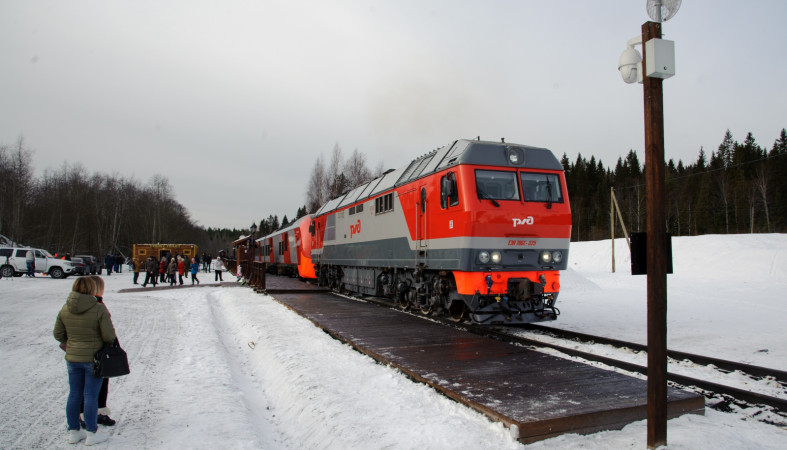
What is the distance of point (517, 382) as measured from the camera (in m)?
5.35

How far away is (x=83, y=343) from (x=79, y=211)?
6075cm

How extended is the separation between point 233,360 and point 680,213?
2561 inches

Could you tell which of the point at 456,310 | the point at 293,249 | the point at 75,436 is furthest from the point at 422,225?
the point at 293,249

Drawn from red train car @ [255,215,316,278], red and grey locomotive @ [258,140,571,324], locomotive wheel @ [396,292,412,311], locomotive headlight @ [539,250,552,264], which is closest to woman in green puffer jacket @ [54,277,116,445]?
red and grey locomotive @ [258,140,571,324]

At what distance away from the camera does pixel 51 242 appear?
51.7 meters

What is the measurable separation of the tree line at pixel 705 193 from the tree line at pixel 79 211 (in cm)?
6123

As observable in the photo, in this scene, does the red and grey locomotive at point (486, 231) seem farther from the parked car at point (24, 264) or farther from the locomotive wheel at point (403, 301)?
the parked car at point (24, 264)

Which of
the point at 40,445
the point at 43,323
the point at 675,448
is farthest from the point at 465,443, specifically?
the point at 43,323

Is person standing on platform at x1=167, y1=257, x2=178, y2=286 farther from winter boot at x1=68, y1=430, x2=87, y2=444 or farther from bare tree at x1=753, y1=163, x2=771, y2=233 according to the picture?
bare tree at x1=753, y1=163, x2=771, y2=233

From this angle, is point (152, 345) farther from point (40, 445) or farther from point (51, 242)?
point (51, 242)

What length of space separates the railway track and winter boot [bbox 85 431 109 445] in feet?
20.9

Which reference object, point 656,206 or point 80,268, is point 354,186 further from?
point 656,206

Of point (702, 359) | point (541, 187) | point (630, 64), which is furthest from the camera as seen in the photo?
point (541, 187)

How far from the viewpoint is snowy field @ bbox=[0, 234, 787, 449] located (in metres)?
4.24
